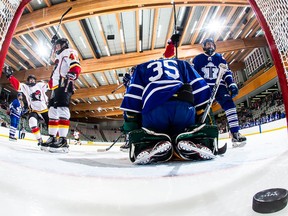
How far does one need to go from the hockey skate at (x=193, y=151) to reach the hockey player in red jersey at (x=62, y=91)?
1668 mm

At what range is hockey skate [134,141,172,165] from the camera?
4.48 feet

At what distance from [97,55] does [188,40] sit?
144 inches

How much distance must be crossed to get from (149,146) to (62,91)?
1595 millimetres

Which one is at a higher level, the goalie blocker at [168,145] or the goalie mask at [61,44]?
the goalie mask at [61,44]

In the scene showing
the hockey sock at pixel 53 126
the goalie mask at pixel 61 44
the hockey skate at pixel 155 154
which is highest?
the goalie mask at pixel 61 44

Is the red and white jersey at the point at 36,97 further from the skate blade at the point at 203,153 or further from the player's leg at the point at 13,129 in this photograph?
the skate blade at the point at 203,153

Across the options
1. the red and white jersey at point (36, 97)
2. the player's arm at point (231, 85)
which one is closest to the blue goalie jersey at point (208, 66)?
the player's arm at point (231, 85)

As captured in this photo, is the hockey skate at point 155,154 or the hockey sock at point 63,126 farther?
the hockey sock at point 63,126

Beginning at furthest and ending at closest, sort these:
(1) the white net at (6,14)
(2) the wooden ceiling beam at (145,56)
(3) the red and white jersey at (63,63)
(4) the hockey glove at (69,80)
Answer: (2) the wooden ceiling beam at (145,56)
(3) the red and white jersey at (63,63)
(4) the hockey glove at (69,80)
(1) the white net at (6,14)

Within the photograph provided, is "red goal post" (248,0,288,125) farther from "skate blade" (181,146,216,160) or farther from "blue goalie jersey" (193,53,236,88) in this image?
"blue goalie jersey" (193,53,236,88)

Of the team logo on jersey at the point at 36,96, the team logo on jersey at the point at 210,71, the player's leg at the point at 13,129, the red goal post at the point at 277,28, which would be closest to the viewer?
the red goal post at the point at 277,28

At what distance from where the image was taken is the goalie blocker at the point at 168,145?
4.51ft

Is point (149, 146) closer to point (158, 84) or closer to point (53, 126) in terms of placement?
point (158, 84)

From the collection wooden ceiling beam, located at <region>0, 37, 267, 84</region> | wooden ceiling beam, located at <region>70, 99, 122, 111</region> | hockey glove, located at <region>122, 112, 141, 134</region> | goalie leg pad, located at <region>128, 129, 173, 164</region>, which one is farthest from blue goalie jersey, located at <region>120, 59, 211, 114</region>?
wooden ceiling beam, located at <region>70, 99, 122, 111</region>
